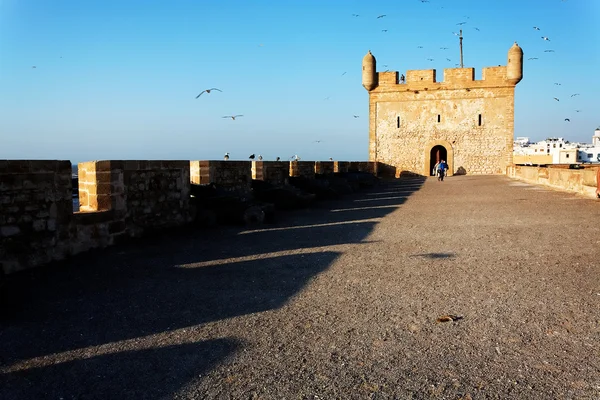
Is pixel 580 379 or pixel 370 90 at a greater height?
pixel 370 90

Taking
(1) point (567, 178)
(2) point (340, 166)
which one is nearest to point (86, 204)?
(1) point (567, 178)

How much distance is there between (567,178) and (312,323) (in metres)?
13.6

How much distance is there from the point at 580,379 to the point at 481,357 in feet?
1.62

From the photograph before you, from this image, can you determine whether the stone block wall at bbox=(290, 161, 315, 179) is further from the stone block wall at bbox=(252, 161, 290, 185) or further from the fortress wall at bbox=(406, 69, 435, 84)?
the fortress wall at bbox=(406, 69, 435, 84)

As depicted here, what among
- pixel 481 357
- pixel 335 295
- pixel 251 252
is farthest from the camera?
pixel 251 252

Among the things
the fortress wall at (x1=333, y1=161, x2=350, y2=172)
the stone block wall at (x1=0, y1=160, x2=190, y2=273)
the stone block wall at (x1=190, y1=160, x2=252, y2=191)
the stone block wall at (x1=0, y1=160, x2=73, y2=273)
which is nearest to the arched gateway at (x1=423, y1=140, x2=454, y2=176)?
the fortress wall at (x1=333, y1=161, x2=350, y2=172)

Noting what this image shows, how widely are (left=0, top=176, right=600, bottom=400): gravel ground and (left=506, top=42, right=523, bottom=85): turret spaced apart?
2527cm

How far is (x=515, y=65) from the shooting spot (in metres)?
28.2

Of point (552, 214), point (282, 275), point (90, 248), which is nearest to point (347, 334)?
point (282, 275)

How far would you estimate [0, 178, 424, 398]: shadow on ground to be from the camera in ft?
8.61

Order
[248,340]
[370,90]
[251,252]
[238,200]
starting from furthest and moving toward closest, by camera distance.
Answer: [370,90] < [238,200] < [251,252] < [248,340]

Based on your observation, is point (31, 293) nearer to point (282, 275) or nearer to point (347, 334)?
point (282, 275)

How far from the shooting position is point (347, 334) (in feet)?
10.1

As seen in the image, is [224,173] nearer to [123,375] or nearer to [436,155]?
[123,375]
